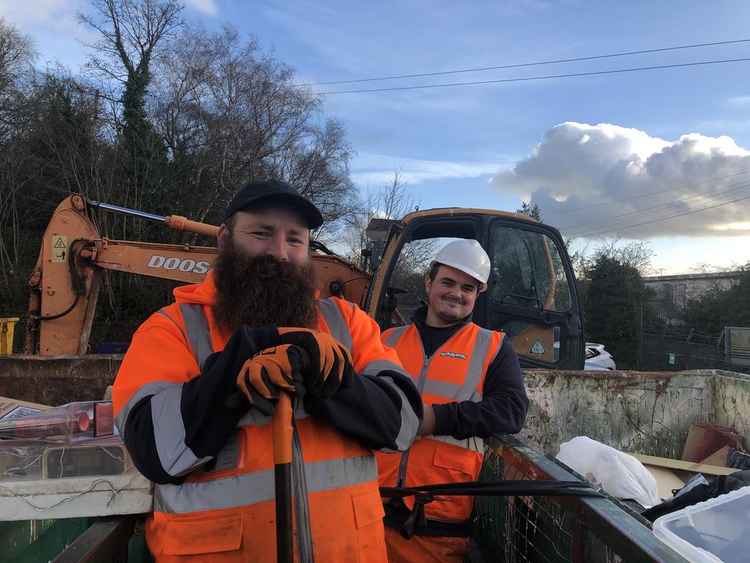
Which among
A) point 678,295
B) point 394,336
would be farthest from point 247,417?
point 678,295

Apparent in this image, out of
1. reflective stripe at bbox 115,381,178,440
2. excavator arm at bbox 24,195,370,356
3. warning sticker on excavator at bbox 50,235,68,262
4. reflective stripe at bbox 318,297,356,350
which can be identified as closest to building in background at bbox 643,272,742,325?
excavator arm at bbox 24,195,370,356

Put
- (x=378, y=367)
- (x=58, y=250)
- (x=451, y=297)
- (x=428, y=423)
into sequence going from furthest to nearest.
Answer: (x=58, y=250), (x=451, y=297), (x=428, y=423), (x=378, y=367)

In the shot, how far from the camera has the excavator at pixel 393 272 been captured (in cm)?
563

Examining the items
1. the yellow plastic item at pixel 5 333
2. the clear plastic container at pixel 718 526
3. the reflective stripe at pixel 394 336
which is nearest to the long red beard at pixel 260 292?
the reflective stripe at pixel 394 336

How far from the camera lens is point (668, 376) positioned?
5164 millimetres

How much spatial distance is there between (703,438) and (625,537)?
4.21 metres

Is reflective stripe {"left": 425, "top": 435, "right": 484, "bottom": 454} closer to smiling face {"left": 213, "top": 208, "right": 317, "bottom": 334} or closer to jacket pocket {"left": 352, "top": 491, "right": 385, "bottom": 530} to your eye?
jacket pocket {"left": 352, "top": 491, "right": 385, "bottom": 530}

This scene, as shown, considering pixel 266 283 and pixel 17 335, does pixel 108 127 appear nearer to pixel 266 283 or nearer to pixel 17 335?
pixel 17 335

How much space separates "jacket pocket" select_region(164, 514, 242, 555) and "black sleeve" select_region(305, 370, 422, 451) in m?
0.37

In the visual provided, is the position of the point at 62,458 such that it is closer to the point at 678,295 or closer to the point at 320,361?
the point at 320,361

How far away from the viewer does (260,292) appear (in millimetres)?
1812

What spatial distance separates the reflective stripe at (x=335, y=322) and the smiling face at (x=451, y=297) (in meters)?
1.00

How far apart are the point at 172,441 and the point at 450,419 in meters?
1.30

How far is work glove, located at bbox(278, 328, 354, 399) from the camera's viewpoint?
142cm
